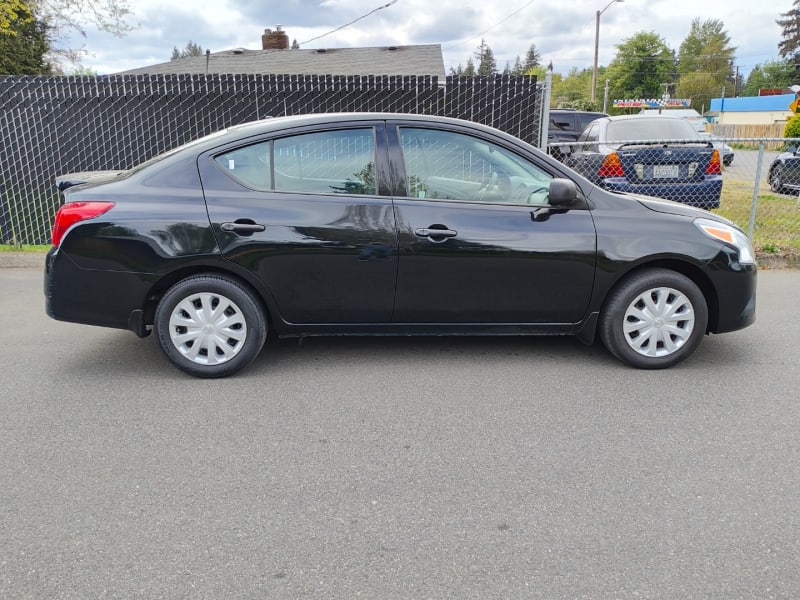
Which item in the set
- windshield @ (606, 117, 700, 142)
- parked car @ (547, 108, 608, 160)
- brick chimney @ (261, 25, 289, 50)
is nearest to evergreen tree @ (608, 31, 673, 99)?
brick chimney @ (261, 25, 289, 50)

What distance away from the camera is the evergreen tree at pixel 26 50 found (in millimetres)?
28594

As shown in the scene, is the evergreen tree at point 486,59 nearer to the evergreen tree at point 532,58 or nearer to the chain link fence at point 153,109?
the evergreen tree at point 532,58

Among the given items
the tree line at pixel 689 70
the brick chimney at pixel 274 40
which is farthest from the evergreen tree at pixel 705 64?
the brick chimney at pixel 274 40

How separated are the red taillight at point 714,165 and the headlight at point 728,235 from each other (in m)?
5.06

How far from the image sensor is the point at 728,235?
4.84 meters

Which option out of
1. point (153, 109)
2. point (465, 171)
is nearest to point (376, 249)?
point (465, 171)

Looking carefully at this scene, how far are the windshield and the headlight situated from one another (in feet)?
21.6

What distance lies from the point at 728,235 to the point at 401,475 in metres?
2.95

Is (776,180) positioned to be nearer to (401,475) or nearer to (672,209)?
(672,209)

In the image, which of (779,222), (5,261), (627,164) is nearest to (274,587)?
(5,261)

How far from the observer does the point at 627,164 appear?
9352 millimetres

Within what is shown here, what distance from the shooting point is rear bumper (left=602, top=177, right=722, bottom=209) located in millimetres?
9336

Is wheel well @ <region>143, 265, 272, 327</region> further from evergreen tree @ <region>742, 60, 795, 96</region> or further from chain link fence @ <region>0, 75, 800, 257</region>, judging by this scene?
evergreen tree @ <region>742, 60, 795, 96</region>

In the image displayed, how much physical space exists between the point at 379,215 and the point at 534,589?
2.66 meters
